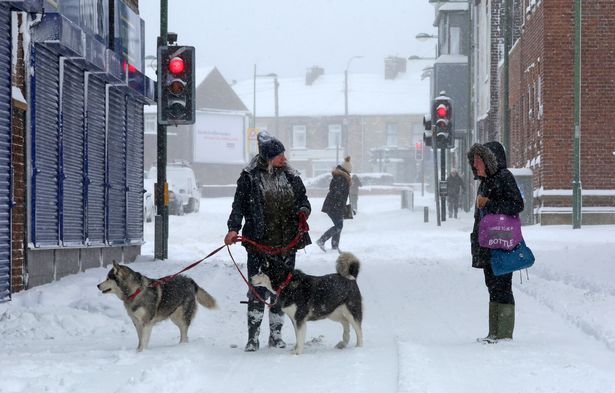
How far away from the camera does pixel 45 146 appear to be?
1370cm

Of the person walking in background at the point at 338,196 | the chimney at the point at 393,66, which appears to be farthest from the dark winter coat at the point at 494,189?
the chimney at the point at 393,66

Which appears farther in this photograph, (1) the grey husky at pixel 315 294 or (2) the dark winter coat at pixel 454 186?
(2) the dark winter coat at pixel 454 186

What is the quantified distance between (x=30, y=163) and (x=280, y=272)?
519 cm

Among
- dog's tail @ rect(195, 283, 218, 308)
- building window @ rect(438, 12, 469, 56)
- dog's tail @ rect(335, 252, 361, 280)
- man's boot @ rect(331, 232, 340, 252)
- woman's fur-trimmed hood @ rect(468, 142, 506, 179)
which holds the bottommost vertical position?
man's boot @ rect(331, 232, 340, 252)

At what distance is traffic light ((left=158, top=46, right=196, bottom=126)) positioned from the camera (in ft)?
54.1

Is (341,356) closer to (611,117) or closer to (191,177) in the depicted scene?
(611,117)

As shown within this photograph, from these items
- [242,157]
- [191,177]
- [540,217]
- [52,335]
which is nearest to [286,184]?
[52,335]

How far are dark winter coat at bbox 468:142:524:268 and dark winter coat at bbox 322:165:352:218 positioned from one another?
11.3 metres

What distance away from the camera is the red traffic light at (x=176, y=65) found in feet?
54.0

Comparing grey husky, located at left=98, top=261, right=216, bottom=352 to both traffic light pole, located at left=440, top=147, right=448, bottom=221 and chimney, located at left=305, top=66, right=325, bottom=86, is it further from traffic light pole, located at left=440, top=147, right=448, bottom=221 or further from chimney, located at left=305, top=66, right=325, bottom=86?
chimney, located at left=305, top=66, right=325, bottom=86

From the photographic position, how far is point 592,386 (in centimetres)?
709

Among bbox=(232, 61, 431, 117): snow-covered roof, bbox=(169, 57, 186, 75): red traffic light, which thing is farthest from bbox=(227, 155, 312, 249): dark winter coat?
bbox=(232, 61, 431, 117): snow-covered roof

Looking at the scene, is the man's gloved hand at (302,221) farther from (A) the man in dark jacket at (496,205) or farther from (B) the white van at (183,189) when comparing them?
(B) the white van at (183,189)

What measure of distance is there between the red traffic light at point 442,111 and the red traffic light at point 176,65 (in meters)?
13.2
